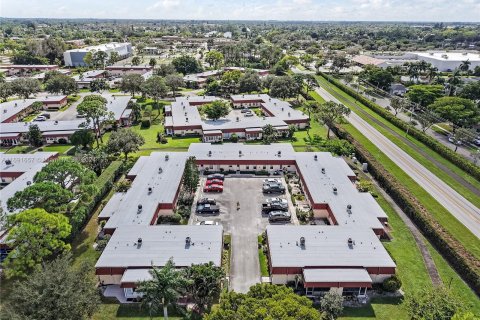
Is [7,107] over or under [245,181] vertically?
over

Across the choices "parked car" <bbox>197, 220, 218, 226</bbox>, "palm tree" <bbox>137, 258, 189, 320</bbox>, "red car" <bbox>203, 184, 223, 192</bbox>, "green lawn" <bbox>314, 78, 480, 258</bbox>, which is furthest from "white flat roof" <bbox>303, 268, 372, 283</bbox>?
"red car" <bbox>203, 184, 223, 192</bbox>

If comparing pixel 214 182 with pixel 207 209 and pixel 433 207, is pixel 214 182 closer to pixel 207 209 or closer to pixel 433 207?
pixel 207 209

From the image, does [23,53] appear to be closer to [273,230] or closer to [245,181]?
[245,181]

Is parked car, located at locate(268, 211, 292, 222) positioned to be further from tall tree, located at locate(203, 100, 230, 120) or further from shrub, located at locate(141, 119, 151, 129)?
shrub, located at locate(141, 119, 151, 129)

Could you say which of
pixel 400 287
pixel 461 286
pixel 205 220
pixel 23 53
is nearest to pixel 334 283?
pixel 400 287

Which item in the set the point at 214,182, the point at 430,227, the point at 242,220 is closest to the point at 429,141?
the point at 430,227

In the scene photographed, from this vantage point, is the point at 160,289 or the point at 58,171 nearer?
the point at 160,289
